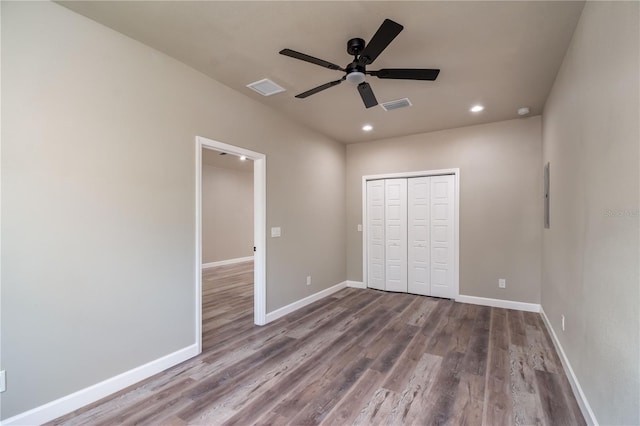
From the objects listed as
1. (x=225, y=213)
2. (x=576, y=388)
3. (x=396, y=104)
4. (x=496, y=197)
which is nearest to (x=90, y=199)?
(x=396, y=104)

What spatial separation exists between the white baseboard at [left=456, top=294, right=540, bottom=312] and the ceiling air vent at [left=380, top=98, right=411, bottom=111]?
304 cm

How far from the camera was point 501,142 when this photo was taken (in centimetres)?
439

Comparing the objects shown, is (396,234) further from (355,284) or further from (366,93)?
(366,93)

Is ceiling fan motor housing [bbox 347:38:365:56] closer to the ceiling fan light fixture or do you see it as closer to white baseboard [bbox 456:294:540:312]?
the ceiling fan light fixture

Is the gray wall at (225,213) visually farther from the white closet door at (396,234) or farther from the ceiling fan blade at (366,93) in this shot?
the ceiling fan blade at (366,93)

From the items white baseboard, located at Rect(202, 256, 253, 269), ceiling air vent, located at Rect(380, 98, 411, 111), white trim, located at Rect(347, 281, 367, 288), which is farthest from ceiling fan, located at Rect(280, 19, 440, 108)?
white baseboard, located at Rect(202, 256, 253, 269)

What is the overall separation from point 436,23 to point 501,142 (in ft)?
9.45

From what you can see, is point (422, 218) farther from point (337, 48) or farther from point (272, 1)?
point (272, 1)

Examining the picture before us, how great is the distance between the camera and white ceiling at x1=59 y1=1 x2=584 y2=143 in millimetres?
2053

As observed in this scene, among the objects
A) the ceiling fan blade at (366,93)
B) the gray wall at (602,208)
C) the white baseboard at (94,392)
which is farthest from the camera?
the ceiling fan blade at (366,93)

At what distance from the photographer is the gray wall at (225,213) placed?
25.7 ft

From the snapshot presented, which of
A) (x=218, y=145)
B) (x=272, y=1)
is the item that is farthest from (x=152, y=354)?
(x=272, y=1)

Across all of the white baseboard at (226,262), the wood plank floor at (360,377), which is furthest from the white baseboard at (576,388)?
the white baseboard at (226,262)

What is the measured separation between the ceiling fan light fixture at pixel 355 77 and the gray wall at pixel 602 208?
Answer: 1.43 m
